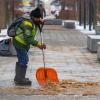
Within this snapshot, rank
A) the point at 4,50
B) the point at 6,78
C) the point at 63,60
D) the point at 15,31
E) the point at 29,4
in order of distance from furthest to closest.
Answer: the point at 29,4 < the point at 4,50 < the point at 63,60 < the point at 6,78 < the point at 15,31

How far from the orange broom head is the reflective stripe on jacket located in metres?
0.75

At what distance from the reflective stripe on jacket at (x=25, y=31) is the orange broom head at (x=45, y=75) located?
75 cm

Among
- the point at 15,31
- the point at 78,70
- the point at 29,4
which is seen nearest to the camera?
the point at 15,31

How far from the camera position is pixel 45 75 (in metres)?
11.6

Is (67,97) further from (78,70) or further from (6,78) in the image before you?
(78,70)

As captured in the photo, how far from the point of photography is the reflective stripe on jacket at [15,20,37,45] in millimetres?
11086

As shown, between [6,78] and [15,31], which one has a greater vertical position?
[15,31]

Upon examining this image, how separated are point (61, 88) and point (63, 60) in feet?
21.7

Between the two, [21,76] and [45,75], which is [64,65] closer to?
[45,75]

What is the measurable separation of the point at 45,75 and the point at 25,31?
114cm

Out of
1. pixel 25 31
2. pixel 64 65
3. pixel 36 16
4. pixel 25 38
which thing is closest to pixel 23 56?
pixel 25 38

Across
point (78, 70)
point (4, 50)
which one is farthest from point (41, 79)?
point (4, 50)

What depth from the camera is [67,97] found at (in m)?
9.70

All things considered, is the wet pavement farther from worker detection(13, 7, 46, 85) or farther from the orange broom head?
worker detection(13, 7, 46, 85)
